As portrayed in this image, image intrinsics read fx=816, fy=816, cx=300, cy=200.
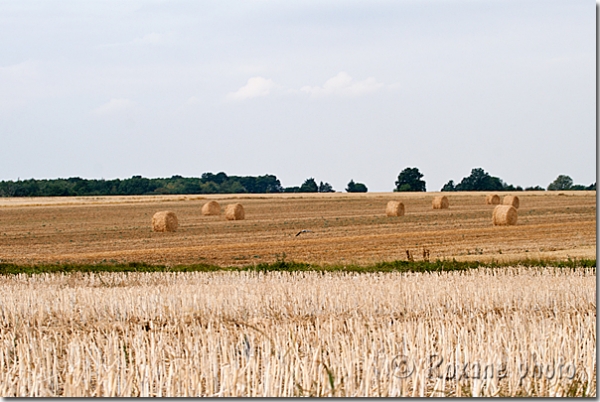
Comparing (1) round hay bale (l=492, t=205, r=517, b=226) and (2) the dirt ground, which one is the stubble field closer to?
(2) the dirt ground

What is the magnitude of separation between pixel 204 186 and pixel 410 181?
103ft

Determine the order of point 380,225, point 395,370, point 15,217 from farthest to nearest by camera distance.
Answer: point 15,217, point 380,225, point 395,370

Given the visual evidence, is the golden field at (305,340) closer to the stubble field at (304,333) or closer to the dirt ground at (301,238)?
the stubble field at (304,333)

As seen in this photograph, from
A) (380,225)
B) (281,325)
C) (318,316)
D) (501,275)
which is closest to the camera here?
(281,325)

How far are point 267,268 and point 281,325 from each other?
Answer: 10049mm

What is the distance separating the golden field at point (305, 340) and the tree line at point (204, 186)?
89.6 m

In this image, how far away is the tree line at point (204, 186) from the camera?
105m

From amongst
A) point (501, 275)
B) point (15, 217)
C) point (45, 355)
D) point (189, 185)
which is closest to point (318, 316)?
point (45, 355)

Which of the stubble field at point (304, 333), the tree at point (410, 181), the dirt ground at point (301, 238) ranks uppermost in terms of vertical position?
the tree at point (410, 181)

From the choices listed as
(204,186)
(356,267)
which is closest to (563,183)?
(204,186)

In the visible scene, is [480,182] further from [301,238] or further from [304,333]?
[304,333]

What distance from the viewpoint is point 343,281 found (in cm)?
1673

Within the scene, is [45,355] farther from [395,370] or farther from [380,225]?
[380,225]

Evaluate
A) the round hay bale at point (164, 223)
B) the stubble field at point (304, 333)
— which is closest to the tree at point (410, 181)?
the round hay bale at point (164, 223)
